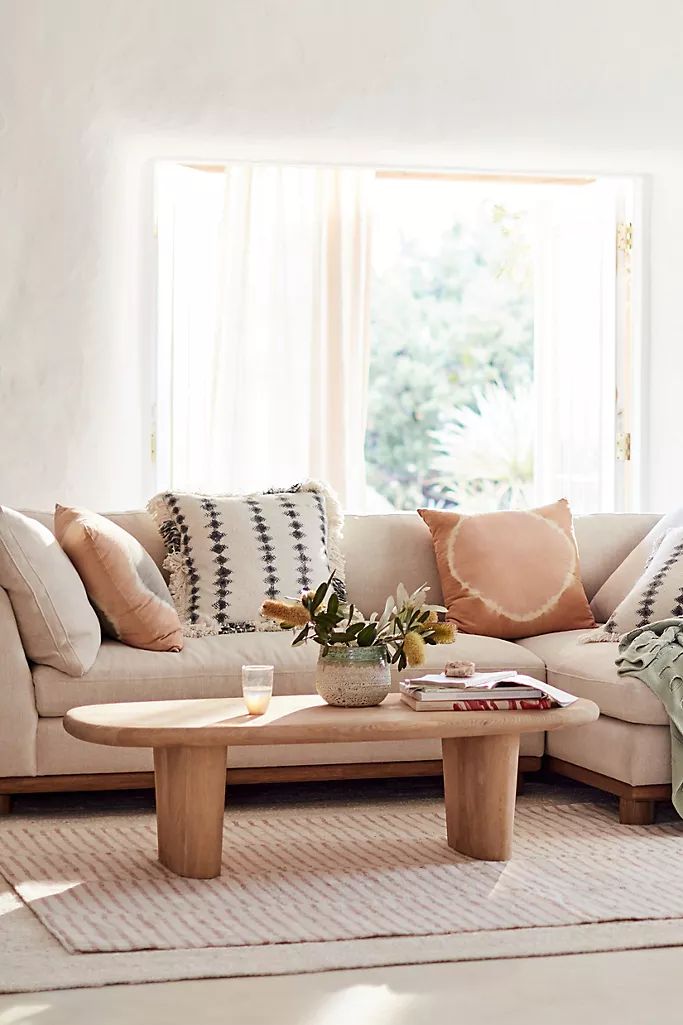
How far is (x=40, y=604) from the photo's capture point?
3.61m

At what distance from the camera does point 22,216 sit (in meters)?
4.64

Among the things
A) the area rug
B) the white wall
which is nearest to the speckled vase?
the area rug

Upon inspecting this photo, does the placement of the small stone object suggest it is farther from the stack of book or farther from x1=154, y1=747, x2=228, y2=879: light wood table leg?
x1=154, y1=747, x2=228, y2=879: light wood table leg

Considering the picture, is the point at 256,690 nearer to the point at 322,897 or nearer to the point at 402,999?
the point at 322,897

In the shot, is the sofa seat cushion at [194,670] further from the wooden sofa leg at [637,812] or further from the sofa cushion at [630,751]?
the wooden sofa leg at [637,812]

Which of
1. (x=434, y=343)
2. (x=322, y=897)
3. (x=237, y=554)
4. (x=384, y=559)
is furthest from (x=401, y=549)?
(x=434, y=343)

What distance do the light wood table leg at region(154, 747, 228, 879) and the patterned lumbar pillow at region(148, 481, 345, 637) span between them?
1133mm

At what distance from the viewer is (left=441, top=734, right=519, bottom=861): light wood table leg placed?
124 inches

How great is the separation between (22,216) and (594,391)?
2.55 meters

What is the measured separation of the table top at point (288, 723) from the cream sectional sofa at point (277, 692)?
20.7 inches

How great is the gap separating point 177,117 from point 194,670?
2.11 metres

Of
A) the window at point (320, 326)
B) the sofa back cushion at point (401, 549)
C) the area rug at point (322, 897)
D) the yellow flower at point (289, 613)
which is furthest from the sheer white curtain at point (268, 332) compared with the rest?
the yellow flower at point (289, 613)

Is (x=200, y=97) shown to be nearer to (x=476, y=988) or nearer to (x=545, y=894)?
(x=545, y=894)

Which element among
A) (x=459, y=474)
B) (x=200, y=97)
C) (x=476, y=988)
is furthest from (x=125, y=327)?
(x=459, y=474)
